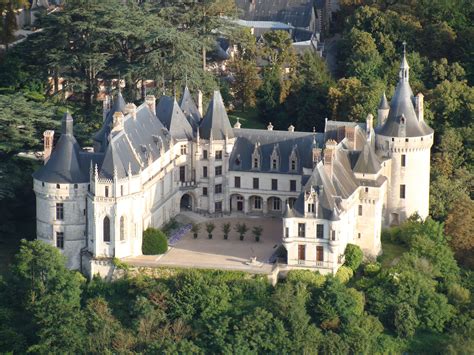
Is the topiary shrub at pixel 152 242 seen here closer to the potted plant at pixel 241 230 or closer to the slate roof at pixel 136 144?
the slate roof at pixel 136 144

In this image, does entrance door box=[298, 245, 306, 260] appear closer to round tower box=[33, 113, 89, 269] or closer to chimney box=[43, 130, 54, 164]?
round tower box=[33, 113, 89, 269]

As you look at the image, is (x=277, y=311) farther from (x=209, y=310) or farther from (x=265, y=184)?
(x=265, y=184)

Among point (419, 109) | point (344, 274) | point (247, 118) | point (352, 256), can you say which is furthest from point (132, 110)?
point (247, 118)

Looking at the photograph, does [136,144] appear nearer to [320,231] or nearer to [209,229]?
[209,229]

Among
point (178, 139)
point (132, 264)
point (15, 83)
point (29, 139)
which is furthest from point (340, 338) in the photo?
point (15, 83)

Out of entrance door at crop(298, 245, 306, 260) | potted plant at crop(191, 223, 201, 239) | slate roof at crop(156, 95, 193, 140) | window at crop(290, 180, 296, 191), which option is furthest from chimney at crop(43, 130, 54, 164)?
entrance door at crop(298, 245, 306, 260)

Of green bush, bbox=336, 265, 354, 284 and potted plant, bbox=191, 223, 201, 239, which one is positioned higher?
potted plant, bbox=191, 223, 201, 239
